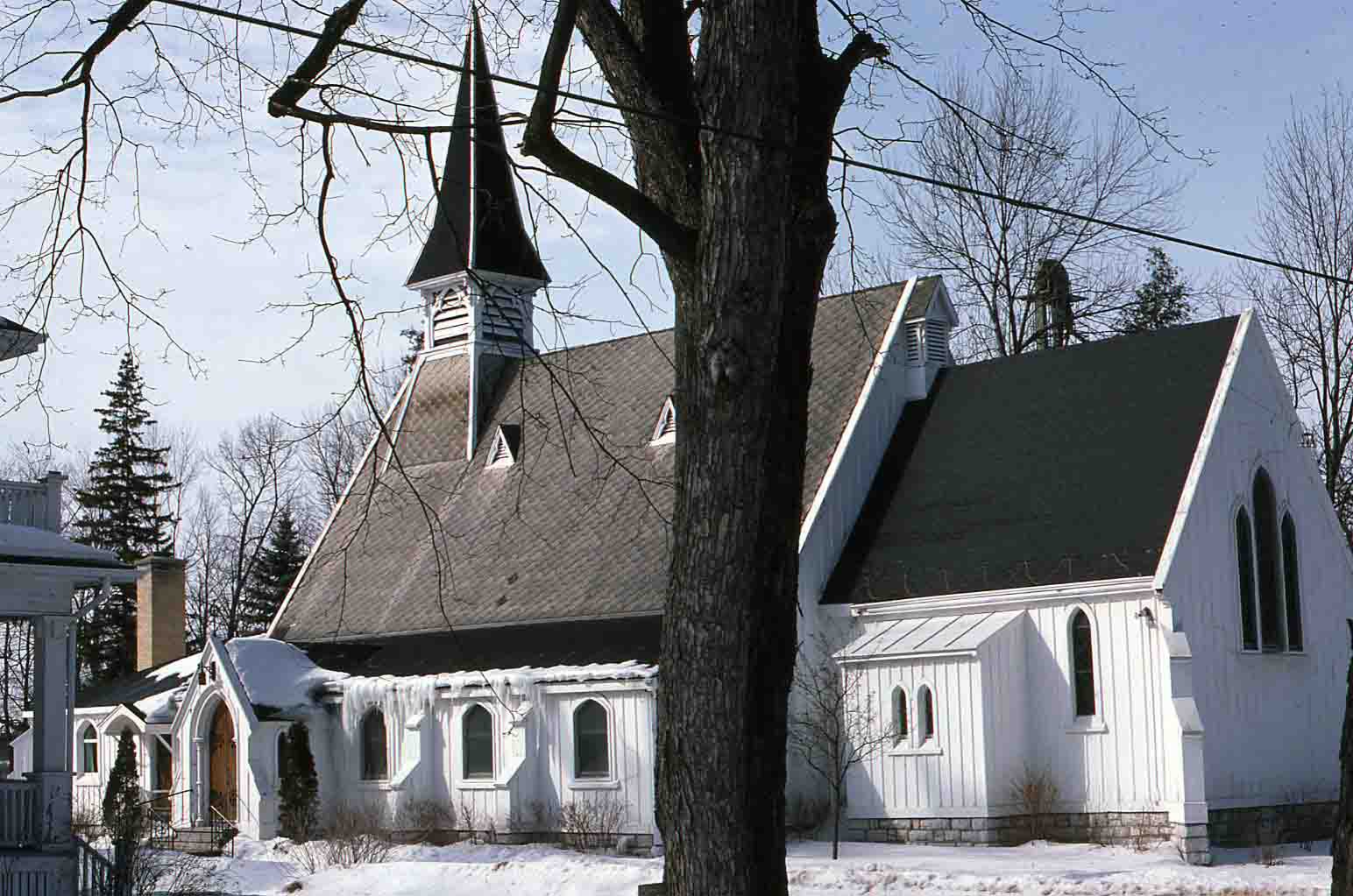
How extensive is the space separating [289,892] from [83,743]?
15062 mm

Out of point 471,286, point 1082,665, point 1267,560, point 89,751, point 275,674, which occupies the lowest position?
point 89,751

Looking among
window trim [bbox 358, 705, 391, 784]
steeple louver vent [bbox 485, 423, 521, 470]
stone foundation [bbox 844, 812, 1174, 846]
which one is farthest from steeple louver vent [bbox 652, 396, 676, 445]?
stone foundation [bbox 844, 812, 1174, 846]

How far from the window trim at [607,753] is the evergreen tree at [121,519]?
30794mm

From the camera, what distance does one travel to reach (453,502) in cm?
3612

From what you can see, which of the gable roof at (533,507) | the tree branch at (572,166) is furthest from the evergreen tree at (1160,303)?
the tree branch at (572,166)

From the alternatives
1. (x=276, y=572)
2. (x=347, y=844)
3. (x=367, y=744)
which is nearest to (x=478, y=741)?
(x=367, y=744)

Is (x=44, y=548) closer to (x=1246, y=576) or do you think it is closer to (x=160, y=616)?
(x=1246, y=576)

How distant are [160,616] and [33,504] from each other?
65.2 feet

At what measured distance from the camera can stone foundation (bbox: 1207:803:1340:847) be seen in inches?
993

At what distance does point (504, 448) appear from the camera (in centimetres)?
3606

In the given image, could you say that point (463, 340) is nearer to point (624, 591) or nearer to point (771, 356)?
point (624, 591)

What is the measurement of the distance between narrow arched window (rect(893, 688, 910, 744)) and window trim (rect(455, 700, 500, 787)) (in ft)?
22.8

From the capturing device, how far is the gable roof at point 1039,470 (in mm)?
26734

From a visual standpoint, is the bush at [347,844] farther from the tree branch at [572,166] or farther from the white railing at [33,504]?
the tree branch at [572,166]
